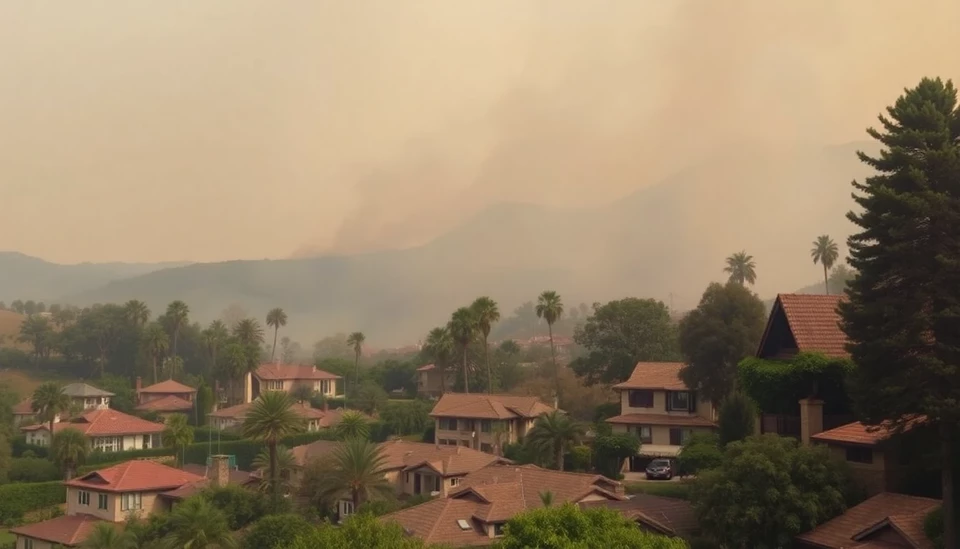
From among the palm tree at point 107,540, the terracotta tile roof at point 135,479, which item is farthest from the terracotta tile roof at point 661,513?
the terracotta tile roof at point 135,479

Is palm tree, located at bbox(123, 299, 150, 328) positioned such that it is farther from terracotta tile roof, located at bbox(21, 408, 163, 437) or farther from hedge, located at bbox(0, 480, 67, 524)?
hedge, located at bbox(0, 480, 67, 524)

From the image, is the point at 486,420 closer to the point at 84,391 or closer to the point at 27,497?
the point at 27,497

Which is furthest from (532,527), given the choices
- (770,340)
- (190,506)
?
(190,506)

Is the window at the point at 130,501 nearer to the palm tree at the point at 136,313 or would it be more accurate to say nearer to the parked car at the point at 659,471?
the parked car at the point at 659,471

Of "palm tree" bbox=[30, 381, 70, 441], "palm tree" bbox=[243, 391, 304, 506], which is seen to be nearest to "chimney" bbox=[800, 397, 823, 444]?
"palm tree" bbox=[243, 391, 304, 506]

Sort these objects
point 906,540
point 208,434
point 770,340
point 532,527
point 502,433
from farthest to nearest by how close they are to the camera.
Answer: point 208,434 → point 502,433 → point 770,340 → point 906,540 → point 532,527

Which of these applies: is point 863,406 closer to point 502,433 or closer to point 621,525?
point 621,525
